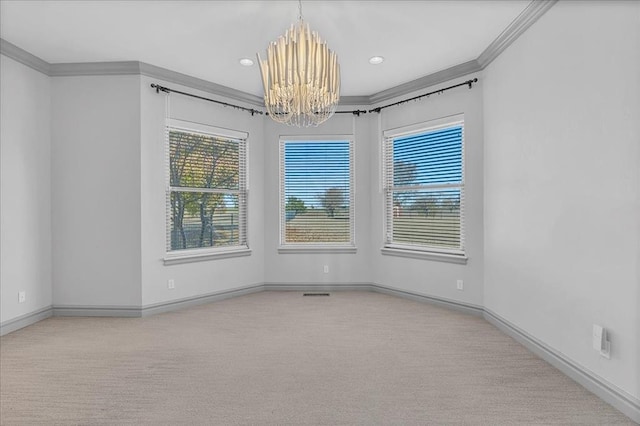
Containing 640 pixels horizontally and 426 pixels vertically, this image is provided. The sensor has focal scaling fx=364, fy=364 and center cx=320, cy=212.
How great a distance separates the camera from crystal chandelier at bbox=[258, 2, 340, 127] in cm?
259

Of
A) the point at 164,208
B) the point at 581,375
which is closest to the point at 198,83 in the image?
the point at 164,208

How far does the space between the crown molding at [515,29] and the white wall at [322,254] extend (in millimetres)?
1889

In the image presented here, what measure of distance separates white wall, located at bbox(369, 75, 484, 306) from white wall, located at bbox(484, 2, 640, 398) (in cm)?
42

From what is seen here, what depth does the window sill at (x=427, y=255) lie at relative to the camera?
14.1 ft

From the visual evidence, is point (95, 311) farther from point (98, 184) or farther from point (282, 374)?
point (282, 374)

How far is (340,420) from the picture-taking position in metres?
2.09

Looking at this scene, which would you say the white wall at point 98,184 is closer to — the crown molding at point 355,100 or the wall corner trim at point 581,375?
the crown molding at point 355,100

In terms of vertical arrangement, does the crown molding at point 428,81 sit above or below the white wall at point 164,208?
above

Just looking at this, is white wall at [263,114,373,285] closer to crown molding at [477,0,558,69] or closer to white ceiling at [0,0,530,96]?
white ceiling at [0,0,530,96]

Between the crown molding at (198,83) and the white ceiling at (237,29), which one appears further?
the crown molding at (198,83)

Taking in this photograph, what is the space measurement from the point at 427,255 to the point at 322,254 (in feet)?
5.06

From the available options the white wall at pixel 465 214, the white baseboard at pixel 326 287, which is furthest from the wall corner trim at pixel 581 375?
the white baseboard at pixel 326 287

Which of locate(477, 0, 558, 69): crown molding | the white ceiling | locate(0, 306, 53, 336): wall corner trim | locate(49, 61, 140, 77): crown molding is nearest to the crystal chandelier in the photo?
the white ceiling

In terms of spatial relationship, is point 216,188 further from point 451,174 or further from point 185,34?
point 451,174
